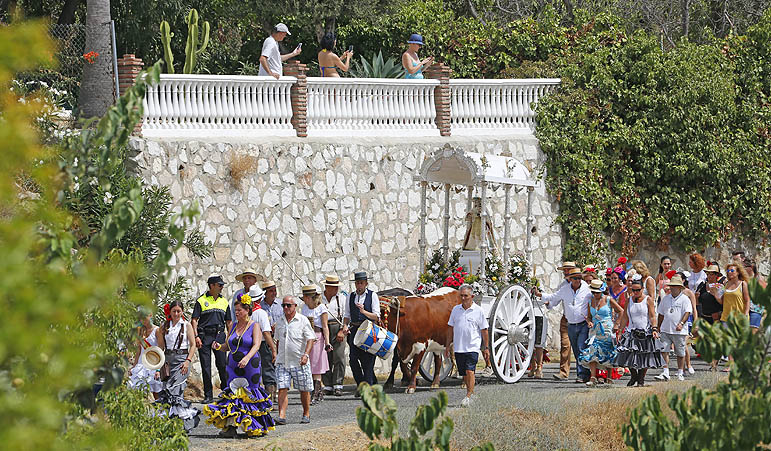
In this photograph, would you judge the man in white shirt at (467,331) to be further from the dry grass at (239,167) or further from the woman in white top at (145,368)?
the dry grass at (239,167)

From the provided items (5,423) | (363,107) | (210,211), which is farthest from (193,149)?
(5,423)

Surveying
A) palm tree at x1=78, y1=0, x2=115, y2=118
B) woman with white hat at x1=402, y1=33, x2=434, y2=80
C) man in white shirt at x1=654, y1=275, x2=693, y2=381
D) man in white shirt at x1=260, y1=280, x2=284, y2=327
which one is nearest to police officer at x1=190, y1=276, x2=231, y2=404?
man in white shirt at x1=260, y1=280, x2=284, y2=327

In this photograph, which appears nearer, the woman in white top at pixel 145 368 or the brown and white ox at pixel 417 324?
the woman in white top at pixel 145 368

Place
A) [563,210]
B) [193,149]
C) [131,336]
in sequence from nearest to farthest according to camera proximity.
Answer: [131,336] < [193,149] < [563,210]

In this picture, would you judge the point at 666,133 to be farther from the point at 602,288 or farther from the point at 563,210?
the point at 602,288

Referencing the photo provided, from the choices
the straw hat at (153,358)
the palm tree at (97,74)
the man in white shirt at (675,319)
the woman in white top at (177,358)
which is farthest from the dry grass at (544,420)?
the palm tree at (97,74)

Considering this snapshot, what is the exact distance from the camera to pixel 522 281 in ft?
53.7

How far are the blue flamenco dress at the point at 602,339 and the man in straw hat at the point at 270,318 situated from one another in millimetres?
3884

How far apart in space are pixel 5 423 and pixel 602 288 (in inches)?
498

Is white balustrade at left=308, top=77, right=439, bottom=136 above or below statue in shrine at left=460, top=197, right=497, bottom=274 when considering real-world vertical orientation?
above

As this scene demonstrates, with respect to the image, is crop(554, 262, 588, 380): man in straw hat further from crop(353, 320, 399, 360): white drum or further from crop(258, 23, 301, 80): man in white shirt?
crop(258, 23, 301, 80): man in white shirt

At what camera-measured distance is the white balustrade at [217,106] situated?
1697 centimetres

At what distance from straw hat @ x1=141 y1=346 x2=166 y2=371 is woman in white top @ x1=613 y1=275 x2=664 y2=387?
5.98m

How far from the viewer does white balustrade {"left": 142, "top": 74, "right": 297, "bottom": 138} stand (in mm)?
16969
